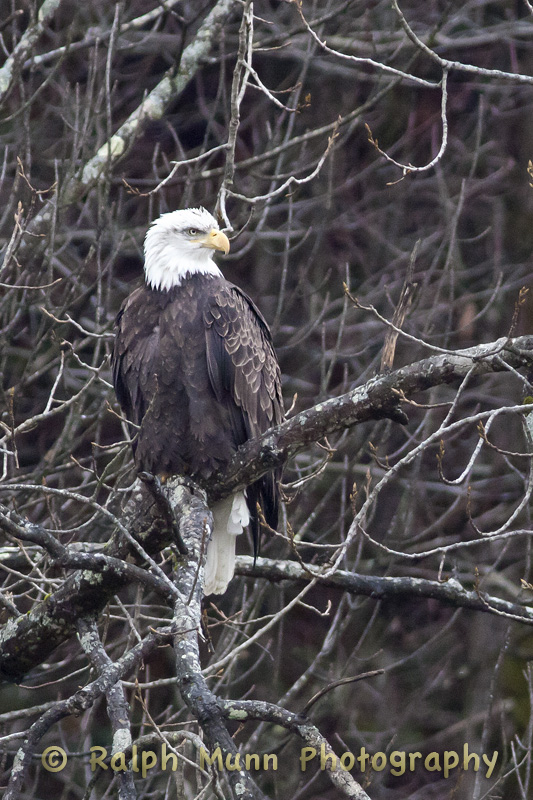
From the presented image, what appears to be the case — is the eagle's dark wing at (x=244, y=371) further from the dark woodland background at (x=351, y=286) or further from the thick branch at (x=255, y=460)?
the dark woodland background at (x=351, y=286)

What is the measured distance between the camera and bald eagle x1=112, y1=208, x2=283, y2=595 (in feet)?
13.8

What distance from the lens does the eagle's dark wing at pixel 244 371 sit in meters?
4.22

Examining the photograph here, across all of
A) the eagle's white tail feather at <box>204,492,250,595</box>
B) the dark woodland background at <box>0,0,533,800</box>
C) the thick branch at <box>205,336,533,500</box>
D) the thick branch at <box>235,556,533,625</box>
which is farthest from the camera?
the dark woodland background at <box>0,0,533,800</box>

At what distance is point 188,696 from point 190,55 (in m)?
3.94

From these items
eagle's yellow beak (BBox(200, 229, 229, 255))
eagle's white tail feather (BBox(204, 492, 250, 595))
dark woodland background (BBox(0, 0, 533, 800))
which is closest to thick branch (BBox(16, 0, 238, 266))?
dark woodland background (BBox(0, 0, 533, 800))

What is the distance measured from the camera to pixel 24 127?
15.5ft

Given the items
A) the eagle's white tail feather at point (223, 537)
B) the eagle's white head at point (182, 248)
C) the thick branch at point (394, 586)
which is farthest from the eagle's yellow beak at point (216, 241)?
the thick branch at point (394, 586)

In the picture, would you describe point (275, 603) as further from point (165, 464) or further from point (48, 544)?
point (48, 544)

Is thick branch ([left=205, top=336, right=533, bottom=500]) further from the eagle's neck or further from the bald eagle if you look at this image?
the eagle's neck

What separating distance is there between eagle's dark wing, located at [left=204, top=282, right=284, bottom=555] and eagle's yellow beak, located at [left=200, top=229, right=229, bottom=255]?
18cm

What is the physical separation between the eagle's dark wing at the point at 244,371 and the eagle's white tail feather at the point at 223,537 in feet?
0.24

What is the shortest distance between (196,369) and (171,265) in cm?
49

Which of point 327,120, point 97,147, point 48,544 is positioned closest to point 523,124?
point 327,120

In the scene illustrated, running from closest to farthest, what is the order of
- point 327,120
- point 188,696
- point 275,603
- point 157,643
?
1. point 188,696
2. point 157,643
3. point 275,603
4. point 327,120
